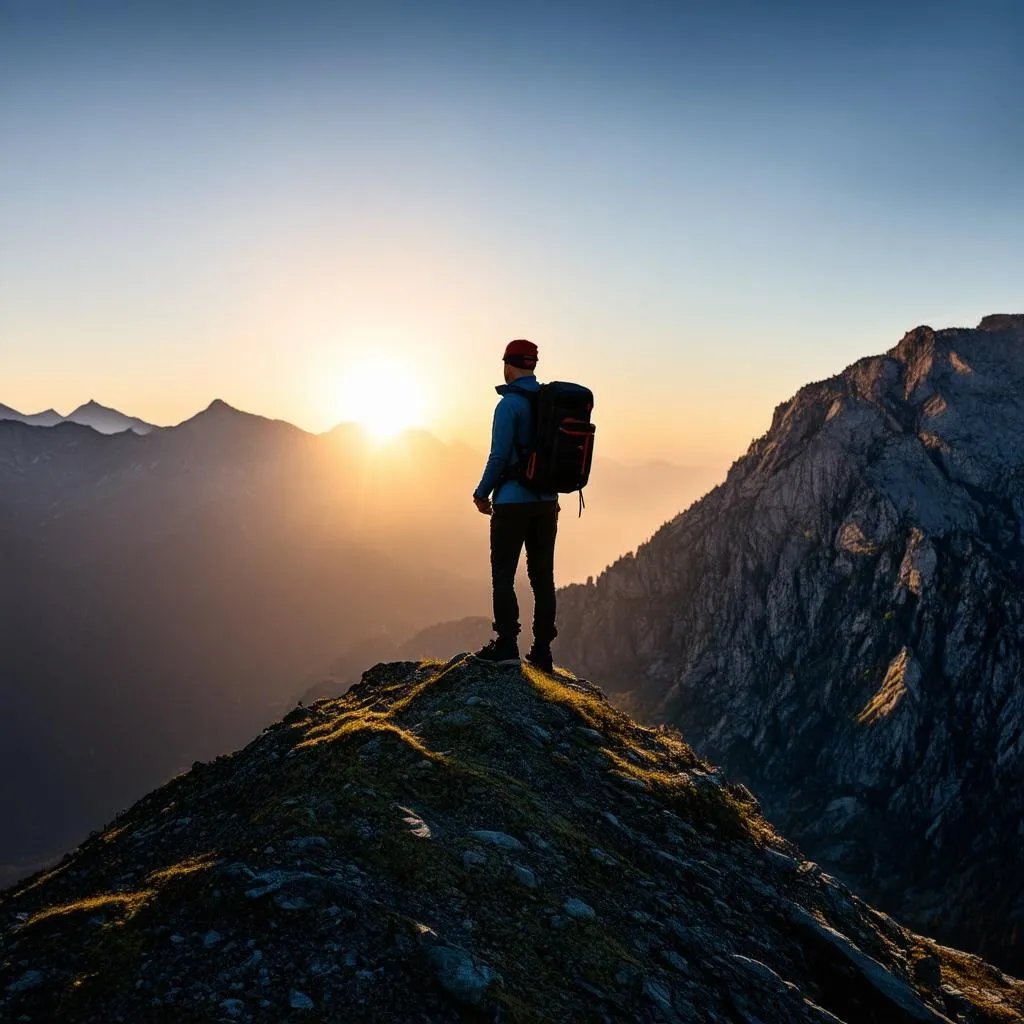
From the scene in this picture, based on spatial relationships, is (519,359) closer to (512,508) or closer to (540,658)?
(512,508)

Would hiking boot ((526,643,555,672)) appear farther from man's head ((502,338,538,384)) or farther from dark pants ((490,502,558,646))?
man's head ((502,338,538,384))

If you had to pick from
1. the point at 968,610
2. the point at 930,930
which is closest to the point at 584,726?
the point at 930,930

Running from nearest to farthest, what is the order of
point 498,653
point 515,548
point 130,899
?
point 130,899, point 515,548, point 498,653

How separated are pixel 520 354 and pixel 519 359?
10cm

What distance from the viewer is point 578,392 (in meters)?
13.0

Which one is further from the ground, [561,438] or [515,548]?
[561,438]

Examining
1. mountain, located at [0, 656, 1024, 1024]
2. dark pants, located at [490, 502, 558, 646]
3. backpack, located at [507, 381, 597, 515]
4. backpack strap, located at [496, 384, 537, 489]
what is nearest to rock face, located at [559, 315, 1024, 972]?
mountain, located at [0, 656, 1024, 1024]

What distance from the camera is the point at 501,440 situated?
13383mm

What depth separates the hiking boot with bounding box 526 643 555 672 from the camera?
619 inches

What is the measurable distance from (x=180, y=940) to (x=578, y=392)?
9.86 metres

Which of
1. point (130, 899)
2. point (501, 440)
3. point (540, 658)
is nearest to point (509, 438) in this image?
point (501, 440)

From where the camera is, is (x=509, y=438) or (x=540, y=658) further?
(x=540, y=658)

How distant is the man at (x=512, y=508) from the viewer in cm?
1341

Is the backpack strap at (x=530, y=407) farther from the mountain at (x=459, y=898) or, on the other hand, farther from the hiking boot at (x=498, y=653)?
the mountain at (x=459, y=898)
